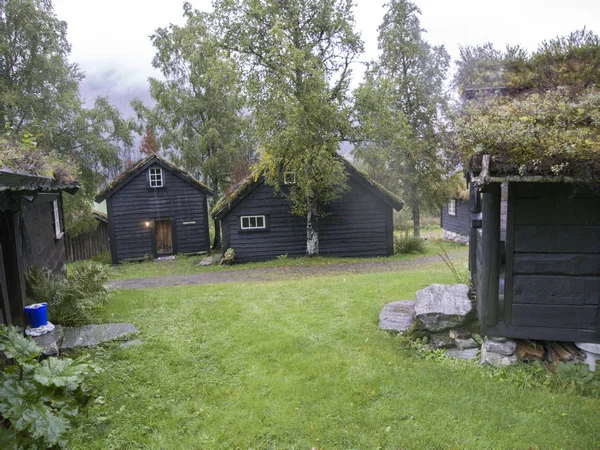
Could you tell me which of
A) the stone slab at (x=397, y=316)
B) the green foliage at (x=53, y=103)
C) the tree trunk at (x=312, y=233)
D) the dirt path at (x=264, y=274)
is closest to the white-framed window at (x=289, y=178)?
the tree trunk at (x=312, y=233)

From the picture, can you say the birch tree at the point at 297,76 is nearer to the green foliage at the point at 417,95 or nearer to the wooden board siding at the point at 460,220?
the green foliage at the point at 417,95

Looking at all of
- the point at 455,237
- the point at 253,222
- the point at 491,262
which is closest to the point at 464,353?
the point at 491,262

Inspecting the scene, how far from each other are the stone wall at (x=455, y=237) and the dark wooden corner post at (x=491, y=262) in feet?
68.8

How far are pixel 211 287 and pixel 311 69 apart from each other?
8.43m

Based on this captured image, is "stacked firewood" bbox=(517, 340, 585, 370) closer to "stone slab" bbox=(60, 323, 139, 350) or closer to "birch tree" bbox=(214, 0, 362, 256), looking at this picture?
"stone slab" bbox=(60, 323, 139, 350)

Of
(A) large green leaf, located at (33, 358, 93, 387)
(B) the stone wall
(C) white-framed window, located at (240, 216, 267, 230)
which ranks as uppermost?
(C) white-framed window, located at (240, 216, 267, 230)

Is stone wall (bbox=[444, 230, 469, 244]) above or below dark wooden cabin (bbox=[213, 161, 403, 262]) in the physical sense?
below

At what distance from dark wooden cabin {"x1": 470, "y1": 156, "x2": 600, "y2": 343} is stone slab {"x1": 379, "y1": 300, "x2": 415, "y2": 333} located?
1683mm

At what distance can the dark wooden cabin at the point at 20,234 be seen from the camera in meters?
5.31

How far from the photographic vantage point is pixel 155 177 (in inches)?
851

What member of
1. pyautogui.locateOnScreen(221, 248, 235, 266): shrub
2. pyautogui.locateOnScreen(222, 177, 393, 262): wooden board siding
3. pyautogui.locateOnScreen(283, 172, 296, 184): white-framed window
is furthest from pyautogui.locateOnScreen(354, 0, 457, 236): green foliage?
pyautogui.locateOnScreen(221, 248, 235, 266): shrub

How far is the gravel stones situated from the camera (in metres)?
6.27

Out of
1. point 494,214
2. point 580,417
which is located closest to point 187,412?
point 580,417

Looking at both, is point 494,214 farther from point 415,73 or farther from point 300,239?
point 415,73
